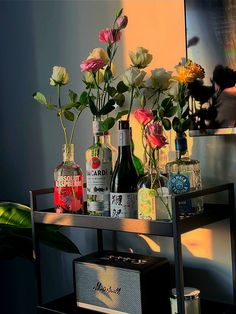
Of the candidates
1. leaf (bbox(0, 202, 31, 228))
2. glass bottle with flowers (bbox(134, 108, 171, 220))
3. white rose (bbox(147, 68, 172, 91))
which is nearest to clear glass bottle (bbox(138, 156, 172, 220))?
glass bottle with flowers (bbox(134, 108, 171, 220))

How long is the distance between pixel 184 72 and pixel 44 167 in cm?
78

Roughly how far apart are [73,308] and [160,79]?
69 centimetres

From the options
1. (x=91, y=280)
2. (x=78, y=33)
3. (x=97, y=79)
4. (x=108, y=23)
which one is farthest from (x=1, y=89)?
(x=91, y=280)

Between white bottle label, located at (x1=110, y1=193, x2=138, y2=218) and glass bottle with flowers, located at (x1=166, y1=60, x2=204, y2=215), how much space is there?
99 mm

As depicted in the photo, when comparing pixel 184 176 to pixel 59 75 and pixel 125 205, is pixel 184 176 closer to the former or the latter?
pixel 125 205

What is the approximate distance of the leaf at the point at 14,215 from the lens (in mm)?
1571

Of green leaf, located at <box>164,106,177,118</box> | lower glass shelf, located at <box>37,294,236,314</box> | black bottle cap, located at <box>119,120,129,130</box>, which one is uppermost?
green leaf, located at <box>164,106,177,118</box>

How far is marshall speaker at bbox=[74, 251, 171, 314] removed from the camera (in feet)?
4.05

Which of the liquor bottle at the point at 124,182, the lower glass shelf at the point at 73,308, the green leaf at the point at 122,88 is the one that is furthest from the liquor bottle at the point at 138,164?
the lower glass shelf at the point at 73,308

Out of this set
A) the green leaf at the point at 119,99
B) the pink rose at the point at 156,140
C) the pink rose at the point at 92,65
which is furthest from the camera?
the green leaf at the point at 119,99

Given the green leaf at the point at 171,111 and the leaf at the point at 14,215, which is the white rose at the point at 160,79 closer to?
the green leaf at the point at 171,111

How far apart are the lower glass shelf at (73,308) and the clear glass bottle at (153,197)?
0.31 meters

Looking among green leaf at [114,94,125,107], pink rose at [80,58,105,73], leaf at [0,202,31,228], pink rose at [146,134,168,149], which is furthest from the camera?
leaf at [0,202,31,228]

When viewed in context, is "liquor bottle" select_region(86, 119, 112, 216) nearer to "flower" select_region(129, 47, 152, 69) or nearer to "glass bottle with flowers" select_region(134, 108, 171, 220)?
"glass bottle with flowers" select_region(134, 108, 171, 220)
